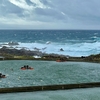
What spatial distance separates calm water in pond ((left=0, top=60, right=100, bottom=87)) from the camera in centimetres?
3519

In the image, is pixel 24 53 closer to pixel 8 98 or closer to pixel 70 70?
pixel 70 70

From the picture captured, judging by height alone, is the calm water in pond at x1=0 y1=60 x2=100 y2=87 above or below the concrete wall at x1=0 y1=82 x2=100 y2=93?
above

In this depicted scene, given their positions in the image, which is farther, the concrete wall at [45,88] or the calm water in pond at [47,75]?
the calm water in pond at [47,75]

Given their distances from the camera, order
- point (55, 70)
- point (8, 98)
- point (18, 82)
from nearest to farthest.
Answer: point (8, 98) < point (18, 82) < point (55, 70)

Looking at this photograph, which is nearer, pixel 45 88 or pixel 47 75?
pixel 45 88

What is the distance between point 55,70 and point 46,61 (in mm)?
11334

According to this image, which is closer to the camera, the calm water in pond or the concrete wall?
the concrete wall

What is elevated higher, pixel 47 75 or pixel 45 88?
pixel 47 75

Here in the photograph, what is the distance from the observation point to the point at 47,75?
131ft

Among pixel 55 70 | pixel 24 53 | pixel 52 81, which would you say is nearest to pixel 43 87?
pixel 52 81

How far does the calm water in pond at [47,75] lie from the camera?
35188 millimetres

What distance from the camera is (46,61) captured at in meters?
55.9

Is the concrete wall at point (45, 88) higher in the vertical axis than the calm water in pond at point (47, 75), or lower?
lower

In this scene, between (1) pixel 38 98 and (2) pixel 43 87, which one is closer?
(1) pixel 38 98
